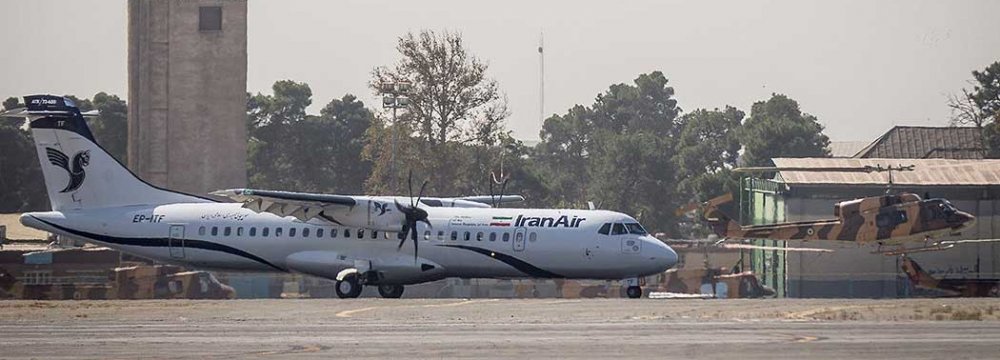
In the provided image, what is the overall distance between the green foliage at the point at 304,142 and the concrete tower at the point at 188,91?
32980mm

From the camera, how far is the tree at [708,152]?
107 m

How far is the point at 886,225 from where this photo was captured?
47.2m

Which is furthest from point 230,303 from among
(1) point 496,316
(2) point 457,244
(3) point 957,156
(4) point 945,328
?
(3) point 957,156

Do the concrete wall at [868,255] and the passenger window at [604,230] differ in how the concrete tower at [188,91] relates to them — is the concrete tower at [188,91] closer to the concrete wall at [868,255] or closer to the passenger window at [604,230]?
the concrete wall at [868,255]

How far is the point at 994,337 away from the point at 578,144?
126 m

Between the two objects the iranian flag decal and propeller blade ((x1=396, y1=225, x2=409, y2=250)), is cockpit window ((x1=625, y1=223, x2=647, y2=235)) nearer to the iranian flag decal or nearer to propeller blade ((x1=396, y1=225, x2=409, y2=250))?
the iranian flag decal

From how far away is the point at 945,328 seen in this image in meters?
30.6

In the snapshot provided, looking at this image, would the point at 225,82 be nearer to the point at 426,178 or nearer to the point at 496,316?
the point at 426,178

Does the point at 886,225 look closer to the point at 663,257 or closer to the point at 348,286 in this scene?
the point at 663,257

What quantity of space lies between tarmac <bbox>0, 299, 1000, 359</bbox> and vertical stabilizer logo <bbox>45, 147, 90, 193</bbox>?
7.71 m

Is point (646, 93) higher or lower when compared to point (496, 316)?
higher

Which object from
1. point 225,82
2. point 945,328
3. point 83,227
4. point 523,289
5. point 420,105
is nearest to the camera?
point 945,328

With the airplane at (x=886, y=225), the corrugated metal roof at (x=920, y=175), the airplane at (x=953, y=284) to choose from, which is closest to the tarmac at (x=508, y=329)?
the airplane at (x=953, y=284)

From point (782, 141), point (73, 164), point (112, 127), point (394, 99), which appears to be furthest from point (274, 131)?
point (73, 164)
